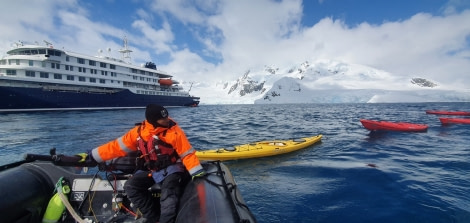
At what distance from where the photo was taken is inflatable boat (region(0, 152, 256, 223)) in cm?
311

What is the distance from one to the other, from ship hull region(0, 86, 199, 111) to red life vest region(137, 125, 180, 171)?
124ft

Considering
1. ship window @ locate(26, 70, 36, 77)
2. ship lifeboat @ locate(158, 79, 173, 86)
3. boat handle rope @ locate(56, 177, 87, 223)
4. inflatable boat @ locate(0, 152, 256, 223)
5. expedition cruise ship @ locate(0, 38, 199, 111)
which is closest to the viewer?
inflatable boat @ locate(0, 152, 256, 223)

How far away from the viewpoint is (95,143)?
43.1 ft

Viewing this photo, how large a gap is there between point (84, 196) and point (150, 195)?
109cm

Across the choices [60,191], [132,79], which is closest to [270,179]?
[60,191]

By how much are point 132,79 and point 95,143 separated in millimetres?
38835

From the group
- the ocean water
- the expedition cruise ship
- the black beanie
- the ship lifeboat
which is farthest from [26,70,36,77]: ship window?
the black beanie

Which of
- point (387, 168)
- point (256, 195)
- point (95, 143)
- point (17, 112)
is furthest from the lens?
point (17, 112)

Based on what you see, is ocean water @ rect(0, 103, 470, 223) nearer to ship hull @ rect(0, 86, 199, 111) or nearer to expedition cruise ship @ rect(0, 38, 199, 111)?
ship hull @ rect(0, 86, 199, 111)

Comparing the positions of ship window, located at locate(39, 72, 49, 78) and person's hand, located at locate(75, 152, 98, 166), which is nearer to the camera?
person's hand, located at locate(75, 152, 98, 166)

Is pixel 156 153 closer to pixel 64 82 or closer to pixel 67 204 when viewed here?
pixel 67 204

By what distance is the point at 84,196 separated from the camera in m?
3.94

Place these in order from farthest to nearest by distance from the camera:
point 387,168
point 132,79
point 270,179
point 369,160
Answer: point 132,79
point 369,160
point 387,168
point 270,179

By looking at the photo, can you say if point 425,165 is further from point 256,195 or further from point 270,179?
point 256,195
